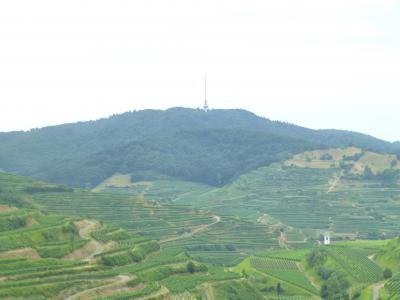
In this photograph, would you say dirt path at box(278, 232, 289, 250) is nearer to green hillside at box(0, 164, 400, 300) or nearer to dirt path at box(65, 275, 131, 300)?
green hillside at box(0, 164, 400, 300)

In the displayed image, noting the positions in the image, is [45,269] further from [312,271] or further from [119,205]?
[119,205]

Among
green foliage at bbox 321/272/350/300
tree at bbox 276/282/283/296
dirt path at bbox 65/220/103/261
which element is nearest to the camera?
dirt path at bbox 65/220/103/261

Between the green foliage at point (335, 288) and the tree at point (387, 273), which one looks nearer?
the green foliage at point (335, 288)

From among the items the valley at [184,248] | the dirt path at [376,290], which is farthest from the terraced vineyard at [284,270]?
the dirt path at [376,290]

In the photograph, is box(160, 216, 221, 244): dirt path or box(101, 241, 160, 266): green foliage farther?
box(160, 216, 221, 244): dirt path

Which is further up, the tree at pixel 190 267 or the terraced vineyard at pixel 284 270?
the tree at pixel 190 267

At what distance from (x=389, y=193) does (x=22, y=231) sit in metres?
131

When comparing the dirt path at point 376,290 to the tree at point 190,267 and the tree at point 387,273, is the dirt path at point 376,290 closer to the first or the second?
the tree at point 387,273

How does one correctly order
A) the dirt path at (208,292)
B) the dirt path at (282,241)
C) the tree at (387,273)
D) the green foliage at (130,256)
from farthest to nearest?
1. the dirt path at (282,241)
2. the tree at (387,273)
3. the green foliage at (130,256)
4. the dirt path at (208,292)

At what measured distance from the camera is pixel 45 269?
6825cm

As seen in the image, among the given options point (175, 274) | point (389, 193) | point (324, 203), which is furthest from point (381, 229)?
point (175, 274)

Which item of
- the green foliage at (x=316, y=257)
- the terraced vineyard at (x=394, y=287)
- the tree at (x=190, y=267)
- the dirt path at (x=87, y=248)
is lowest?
the terraced vineyard at (x=394, y=287)

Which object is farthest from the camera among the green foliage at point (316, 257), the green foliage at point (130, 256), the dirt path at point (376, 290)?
the green foliage at point (316, 257)

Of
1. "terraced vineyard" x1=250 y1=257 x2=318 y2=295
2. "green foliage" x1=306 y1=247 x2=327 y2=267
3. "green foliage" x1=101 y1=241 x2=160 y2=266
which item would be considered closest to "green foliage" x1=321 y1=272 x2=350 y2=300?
"terraced vineyard" x1=250 y1=257 x2=318 y2=295
